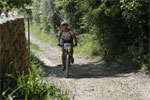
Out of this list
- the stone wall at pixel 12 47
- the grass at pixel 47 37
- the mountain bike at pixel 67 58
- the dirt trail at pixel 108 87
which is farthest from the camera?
the grass at pixel 47 37

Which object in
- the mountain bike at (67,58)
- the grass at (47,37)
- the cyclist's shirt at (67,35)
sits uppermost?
the cyclist's shirt at (67,35)

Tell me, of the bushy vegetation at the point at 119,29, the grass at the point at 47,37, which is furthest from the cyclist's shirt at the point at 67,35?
the grass at the point at 47,37

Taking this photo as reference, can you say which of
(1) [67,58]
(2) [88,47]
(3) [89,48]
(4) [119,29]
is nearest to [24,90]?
(1) [67,58]

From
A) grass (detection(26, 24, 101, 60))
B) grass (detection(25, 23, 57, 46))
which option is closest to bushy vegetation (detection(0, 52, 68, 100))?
grass (detection(26, 24, 101, 60))

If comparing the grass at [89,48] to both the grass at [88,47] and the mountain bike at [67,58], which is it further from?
the mountain bike at [67,58]

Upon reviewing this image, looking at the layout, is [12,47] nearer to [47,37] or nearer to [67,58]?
[67,58]

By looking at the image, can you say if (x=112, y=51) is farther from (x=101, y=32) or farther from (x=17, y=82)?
(x=17, y=82)

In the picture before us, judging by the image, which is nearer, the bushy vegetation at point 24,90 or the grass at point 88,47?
the bushy vegetation at point 24,90

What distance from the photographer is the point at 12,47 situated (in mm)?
4980

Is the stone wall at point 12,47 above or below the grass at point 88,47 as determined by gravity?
above

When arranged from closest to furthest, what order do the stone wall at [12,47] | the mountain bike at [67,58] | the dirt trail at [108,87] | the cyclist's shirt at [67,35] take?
1. the stone wall at [12,47]
2. the dirt trail at [108,87]
3. the mountain bike at [67,58]
4. the cyclist's shirt at [67,35]

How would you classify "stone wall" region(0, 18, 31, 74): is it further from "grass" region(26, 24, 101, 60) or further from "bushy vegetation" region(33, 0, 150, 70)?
"grass" region(26, 24, 101, 60)

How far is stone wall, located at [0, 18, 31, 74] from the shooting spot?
14.8 feet

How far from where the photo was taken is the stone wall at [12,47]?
4.51 meters
